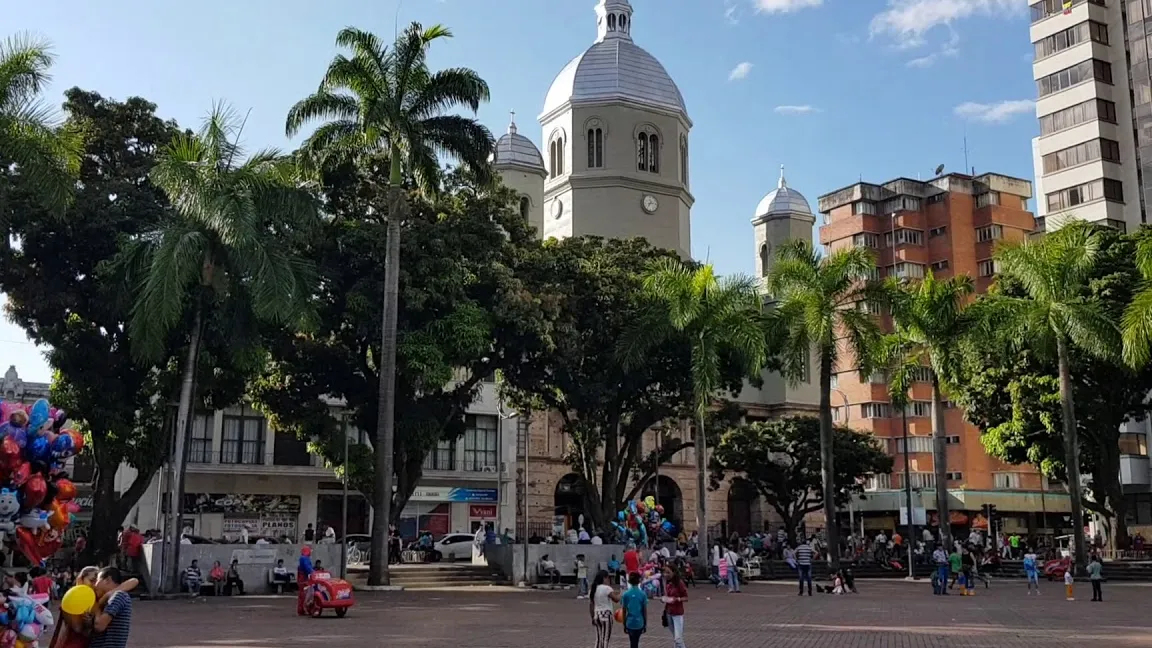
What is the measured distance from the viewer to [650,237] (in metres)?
55.1

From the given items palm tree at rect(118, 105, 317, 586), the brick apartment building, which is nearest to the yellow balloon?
palm tree at rect(118, 105, 317, 586)

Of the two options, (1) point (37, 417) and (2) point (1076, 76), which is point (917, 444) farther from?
(1) point (37, 417)

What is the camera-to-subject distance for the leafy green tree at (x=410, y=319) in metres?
29.3

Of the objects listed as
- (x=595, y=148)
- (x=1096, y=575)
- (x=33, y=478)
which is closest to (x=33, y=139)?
(x=33, y=478)

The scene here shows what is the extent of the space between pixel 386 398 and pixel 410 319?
3295 millimetres

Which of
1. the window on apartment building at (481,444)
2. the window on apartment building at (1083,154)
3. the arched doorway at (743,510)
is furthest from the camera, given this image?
the arched doorway at (743,510)

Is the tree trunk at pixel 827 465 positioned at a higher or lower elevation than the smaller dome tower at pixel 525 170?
lower

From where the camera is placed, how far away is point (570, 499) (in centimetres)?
5438

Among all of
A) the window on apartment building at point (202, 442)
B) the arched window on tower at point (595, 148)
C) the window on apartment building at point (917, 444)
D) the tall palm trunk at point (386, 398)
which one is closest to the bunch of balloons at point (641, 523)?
the tall palm trunk at point (386, 398)

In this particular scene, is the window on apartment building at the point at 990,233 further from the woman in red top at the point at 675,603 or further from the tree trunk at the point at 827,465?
the woman in red top at the point at 675,603

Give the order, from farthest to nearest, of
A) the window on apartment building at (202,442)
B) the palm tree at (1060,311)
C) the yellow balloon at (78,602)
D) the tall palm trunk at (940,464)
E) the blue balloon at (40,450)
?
the window on apartment building at (202,442), the tall palm trunk at (940,464), the palm tree at (1060,311), the blue balloon at (40,450), the yellow balloon at (78,602)

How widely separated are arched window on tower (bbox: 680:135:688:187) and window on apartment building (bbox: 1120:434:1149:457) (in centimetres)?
2500

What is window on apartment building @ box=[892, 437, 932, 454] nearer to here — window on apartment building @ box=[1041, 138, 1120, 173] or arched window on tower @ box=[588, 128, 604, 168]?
window on apartment building @ box=[1041, 138, 1120, 173]

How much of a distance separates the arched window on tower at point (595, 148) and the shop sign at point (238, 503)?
886 inches
